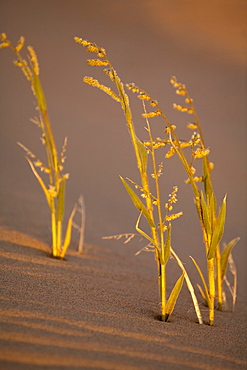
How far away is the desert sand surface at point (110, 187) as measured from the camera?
1.29 m

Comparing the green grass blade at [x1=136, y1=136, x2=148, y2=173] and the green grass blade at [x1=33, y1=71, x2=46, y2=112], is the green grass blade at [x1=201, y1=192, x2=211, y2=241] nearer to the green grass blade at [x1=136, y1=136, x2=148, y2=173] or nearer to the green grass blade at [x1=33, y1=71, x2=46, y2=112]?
the green grass blade at [x1=136, y1=136, x2=148, y2=173]

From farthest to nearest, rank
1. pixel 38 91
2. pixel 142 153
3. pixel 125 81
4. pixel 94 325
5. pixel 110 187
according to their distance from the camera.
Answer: pixel 125 81, pixel 110 187, pixel 38 91, pixel 142 153, pixel 94 325

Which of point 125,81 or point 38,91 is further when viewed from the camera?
point 125,81

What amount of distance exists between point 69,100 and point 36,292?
435 cm

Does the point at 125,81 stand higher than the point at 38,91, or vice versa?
the point at 125,81

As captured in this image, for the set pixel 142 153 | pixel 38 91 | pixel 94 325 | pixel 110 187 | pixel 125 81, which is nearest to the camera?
pixel 94 325

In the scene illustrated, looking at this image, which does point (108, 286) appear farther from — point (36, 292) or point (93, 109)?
point (93, 109)

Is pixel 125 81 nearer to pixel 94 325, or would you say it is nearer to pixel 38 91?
pixel 38 91

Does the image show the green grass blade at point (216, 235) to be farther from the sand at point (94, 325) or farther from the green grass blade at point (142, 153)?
the green grass blade at point (142, 153)

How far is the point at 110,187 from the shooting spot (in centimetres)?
433

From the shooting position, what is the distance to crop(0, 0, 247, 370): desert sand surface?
1.29 m

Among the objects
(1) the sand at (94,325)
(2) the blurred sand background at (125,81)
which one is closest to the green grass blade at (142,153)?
(1) the sand at (94,325)

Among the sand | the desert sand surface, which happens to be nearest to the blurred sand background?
the desert sand surface

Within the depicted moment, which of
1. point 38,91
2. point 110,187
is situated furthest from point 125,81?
point 38,91
